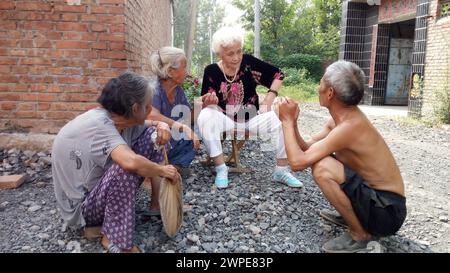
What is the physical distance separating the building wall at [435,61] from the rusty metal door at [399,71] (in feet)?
13.3

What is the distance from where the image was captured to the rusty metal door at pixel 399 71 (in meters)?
13.1

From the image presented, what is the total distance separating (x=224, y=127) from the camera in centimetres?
370

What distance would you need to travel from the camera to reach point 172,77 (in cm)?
337

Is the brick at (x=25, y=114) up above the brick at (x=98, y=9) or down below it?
below

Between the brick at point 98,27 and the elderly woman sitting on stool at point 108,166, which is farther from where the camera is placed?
the brick at point 98,27

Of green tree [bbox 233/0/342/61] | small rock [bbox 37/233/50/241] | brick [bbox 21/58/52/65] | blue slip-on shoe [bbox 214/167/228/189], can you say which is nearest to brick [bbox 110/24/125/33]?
brick [bbox 21/58/52/65]

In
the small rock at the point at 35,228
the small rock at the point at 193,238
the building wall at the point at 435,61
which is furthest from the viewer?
the building wall at the point at 435,61

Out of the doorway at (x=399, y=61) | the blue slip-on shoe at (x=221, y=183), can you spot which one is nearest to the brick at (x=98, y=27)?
the blue slip-on shoe at (x=221, y=183)

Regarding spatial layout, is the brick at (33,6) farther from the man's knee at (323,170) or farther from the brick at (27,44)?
the man's knee at (323,170)

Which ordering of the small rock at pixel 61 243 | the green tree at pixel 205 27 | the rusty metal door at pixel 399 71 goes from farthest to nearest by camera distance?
the green tree at pixel 205 27 → the rusty metal door at pixel 399 71 → the small rock at pixel 61 243

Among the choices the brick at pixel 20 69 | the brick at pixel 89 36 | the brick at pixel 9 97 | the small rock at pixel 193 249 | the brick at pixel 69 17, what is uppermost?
the brick at pixel 69 17

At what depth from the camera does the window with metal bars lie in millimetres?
8539

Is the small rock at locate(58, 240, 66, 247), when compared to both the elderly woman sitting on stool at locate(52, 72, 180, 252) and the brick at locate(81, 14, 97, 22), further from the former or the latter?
the brick at locate(81, 14, 97, 22)

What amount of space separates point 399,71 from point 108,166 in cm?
1303
